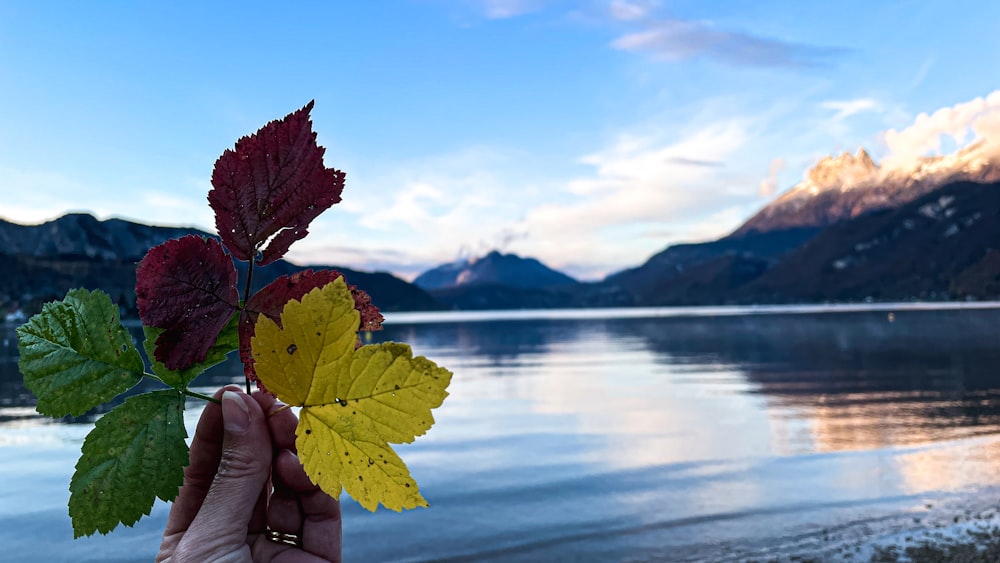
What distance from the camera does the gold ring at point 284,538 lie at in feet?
5.49

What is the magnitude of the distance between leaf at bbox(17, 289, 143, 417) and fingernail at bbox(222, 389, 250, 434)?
34 cm

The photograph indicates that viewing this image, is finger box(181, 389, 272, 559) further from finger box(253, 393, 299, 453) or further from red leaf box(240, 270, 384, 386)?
red leaf box(240, 270, 384, 386)

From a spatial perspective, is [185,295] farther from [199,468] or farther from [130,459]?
[199,468]

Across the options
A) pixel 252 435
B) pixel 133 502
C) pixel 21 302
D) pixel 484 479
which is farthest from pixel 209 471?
pixel 21 302

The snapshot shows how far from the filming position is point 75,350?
1.01 meters

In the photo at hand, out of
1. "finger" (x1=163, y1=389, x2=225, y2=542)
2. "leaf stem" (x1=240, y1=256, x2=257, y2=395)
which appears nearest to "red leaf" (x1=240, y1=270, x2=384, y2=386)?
"leaf stem" (x1=240, y1=256, x2=257, y2=395)

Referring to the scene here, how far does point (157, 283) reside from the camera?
3.08 feet

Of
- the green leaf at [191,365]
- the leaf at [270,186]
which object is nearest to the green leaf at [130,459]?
the green leaf at [191,365]

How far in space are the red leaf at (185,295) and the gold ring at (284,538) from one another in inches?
36.0

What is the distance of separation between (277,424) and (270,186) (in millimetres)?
779

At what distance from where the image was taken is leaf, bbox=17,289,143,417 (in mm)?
1001

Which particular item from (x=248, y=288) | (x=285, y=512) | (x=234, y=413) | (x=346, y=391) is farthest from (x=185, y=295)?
(x=285, y=512)

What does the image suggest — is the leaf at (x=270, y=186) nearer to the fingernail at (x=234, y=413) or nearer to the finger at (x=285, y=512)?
the fingernail at (x=234, y=413)

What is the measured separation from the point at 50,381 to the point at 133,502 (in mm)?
233
